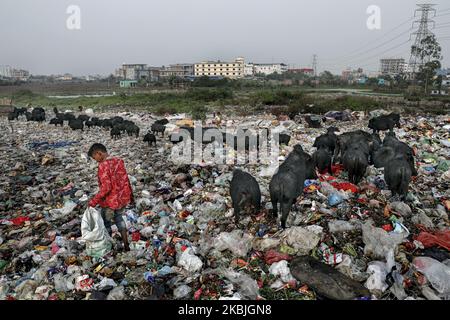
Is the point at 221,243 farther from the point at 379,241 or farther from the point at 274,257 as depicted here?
the point at 379,241

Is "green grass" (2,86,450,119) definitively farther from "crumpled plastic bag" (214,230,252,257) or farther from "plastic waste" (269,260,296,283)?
"plastic waste" (269,260,296,283)

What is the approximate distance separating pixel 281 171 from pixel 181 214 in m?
1.78

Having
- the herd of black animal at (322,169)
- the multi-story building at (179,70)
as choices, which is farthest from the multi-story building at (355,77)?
the herd of black animal at (322,169)

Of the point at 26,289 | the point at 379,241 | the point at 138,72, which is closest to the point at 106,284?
the point at 26,289

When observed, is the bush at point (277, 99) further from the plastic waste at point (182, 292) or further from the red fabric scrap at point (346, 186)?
the plastic waste at point (182, 292)

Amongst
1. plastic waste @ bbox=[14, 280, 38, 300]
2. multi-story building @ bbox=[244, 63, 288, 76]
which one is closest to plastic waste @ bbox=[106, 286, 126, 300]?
plastic waste @ bbox=[14, 280, 38, 300]

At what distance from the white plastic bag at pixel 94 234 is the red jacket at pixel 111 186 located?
16 cm

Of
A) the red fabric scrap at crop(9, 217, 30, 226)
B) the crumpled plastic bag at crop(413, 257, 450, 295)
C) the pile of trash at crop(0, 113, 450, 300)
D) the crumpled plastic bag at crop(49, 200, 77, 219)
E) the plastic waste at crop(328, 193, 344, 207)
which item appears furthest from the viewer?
the crumpled plastic bag at crop(49, 200, 77, 219)

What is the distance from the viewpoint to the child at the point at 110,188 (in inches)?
155

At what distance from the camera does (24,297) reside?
3.51 meters

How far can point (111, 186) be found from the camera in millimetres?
3992

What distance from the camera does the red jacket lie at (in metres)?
3.94
